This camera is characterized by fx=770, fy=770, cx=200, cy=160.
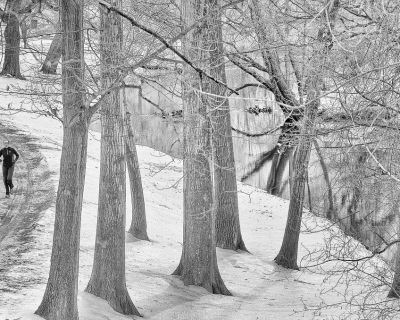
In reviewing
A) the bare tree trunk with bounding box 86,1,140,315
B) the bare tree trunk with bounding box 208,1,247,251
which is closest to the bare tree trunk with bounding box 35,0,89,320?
the bare tree trunk with bounding box 86,1,140,315

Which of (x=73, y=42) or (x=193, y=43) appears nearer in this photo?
(x=73, y=42)

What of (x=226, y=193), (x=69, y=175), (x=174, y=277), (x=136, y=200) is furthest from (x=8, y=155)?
(x=69, y=175)

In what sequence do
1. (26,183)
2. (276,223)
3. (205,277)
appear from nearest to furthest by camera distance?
(205,277) → (26,183) → (276,223)

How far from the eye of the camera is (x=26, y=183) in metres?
24.4

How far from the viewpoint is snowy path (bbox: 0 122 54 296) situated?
617 inches

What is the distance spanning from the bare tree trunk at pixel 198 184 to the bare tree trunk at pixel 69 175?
15.5ft

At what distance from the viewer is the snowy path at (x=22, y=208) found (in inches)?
617

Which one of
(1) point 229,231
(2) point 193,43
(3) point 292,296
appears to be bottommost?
(3) point 292,296

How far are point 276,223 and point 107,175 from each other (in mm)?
13682

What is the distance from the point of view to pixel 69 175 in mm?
11086

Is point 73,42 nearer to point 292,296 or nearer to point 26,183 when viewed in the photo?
point 292,296

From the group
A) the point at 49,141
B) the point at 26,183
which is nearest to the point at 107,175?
the point at 26,183

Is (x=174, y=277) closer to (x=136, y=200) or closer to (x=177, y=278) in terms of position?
(x=177, y=278)

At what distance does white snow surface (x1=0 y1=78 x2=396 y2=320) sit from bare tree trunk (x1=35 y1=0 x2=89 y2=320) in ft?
2.47
